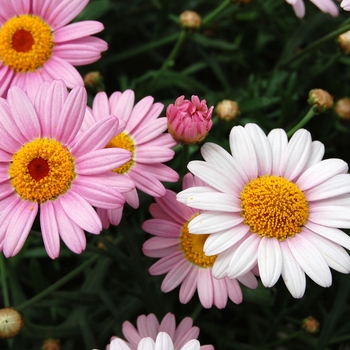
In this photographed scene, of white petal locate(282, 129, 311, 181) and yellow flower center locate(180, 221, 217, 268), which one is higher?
white petal locate(282, 129, 311, 181)

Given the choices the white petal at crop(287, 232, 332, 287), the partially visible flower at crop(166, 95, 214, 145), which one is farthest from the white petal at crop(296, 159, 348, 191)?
the partially visible flower at crop(166, 95, 214, 145)

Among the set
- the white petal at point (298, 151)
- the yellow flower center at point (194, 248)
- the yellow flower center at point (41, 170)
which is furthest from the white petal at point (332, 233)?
the yellow flower center at point (41, 170)

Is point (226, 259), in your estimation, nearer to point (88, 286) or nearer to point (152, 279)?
point (152, 279)

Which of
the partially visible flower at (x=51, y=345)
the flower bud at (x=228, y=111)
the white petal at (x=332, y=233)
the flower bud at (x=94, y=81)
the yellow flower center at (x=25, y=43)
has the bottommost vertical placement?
the white petal at (x=332, y=233)

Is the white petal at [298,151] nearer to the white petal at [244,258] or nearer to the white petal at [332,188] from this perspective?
the white petal at [332,188]

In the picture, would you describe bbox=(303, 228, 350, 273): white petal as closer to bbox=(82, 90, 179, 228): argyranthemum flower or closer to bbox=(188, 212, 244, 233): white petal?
bbox=(188, 212, 244, 233): white petal

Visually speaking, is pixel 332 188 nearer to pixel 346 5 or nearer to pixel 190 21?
pixel 346 5
